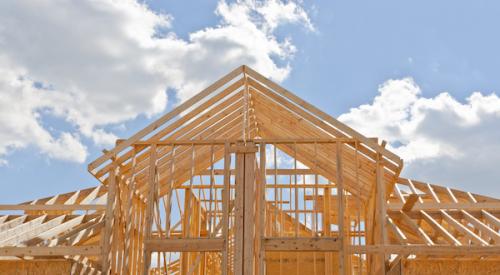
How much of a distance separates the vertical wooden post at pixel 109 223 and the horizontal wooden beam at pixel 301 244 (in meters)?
3.59

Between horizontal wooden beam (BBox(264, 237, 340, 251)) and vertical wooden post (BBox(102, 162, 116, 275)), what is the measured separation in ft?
11.8

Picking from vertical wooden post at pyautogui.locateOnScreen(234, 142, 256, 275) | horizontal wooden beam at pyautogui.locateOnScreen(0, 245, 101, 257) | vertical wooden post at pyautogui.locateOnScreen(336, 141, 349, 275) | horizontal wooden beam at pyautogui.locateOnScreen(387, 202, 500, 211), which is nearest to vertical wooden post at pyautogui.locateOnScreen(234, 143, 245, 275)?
vertical wooden post at pyautogui.locateOnScreen(234, 142, 256, 275)

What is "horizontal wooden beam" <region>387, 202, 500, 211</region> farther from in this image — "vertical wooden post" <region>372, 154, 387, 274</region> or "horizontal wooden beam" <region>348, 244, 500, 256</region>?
"horizontal wooden beam" <region>348, 244, 500, 256</region>

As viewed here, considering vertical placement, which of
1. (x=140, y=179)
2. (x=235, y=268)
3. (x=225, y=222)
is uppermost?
(x=140, y=179)

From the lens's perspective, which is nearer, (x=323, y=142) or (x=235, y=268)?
(x=235, y=268)

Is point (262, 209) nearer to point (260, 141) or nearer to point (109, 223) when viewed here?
point (260, 141)

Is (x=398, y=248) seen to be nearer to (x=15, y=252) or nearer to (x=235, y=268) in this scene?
(x=235, y=268)

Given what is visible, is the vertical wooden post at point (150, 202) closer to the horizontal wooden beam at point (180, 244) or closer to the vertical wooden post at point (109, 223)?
the horizontal wooden beam at point (180, 244)

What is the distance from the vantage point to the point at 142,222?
17.1 metres

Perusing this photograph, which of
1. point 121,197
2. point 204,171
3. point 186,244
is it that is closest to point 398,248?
point 186,244

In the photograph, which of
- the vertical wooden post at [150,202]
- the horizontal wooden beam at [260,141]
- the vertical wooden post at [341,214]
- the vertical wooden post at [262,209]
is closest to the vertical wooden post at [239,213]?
the vertical wooden post at [262,209]

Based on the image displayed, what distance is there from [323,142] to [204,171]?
6269 millimetres

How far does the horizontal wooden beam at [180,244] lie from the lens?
1340 cm

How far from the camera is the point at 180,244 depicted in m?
13.4
